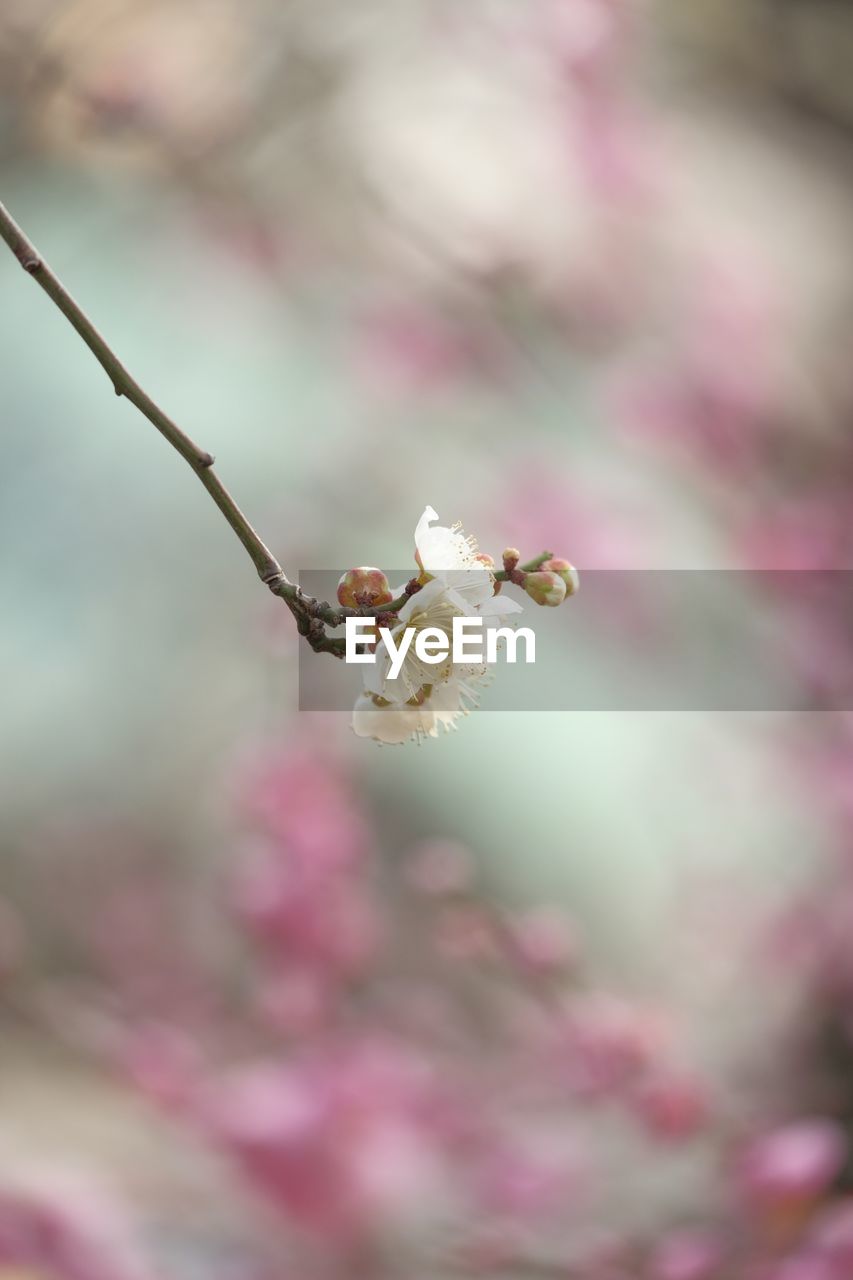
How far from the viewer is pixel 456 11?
6.30 feet

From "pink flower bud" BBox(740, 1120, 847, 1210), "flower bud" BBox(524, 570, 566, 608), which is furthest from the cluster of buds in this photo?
"pink flower bud" BBox(740, 1120, 847, 1210)

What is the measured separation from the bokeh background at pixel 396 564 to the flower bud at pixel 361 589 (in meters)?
0.75

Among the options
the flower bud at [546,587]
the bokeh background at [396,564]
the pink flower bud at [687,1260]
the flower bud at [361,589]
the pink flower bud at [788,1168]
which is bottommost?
the pink flower bud at [687,1260]

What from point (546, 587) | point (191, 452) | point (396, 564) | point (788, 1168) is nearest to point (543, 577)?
point (546, 587)

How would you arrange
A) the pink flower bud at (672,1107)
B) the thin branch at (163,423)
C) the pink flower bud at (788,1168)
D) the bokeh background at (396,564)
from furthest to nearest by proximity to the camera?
the bokeh background at (396,564), the pink flower bud at (672,1107), the pink flower bud at (788,1168), the thin branch at (163,423)

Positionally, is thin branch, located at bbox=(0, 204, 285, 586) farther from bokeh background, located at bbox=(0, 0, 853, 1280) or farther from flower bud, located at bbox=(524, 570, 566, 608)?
bokeh background, located at bbox=(0, 0, 853, 1280)

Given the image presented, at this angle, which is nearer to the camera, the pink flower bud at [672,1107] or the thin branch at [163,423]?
the thin branch at [163,423]

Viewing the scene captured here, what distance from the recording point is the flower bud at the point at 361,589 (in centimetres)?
43

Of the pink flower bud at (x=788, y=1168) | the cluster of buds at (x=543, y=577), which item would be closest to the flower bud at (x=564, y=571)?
the cluster of buds at (x=543, y=577)

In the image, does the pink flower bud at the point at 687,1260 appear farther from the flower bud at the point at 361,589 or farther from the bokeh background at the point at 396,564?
the flower bud at the point at 361,589

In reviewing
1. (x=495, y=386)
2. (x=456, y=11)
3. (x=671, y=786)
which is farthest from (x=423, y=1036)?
(x=456, y=11)

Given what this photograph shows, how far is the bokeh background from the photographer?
1.32 meters

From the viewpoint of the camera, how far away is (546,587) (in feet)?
1.38

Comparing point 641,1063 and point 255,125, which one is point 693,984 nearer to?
point 641,1063
